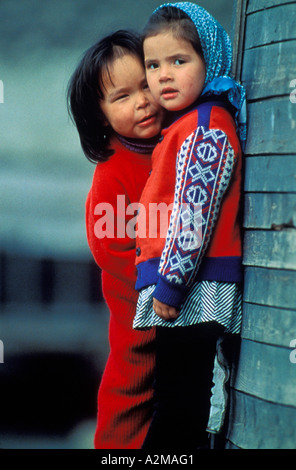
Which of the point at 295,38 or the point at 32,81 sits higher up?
the point at 32,81

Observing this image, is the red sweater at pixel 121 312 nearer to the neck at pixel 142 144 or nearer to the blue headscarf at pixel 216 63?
the neck at pixel 142 144

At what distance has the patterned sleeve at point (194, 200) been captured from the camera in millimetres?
1373

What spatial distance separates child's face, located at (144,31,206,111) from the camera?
1.46 m

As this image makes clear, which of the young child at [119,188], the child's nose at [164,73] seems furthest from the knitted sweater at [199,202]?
the young child at [119,188]

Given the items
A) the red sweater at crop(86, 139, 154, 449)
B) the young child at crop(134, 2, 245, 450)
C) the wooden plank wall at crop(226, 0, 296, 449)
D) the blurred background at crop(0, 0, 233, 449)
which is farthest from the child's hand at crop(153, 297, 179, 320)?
the blurred background at crop(0, 0, 233, 449)

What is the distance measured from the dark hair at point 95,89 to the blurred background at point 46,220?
1864 millimetres

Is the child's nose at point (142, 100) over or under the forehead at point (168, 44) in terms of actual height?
under

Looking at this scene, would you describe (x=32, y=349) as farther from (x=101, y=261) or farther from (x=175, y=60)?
(x=175, y=60)

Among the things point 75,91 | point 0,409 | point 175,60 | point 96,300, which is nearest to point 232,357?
point 175,60

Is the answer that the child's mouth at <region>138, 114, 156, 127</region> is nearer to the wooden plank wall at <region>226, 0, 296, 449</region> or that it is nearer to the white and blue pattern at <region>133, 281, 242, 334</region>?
the wooden plank wall at <region>226, 0, 296, 449</region>

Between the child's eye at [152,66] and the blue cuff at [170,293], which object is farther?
the child's eye at [152,66]

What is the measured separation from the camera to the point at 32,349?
13.3ft

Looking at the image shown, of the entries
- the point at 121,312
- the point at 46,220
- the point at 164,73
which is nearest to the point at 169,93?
the point at 164,73

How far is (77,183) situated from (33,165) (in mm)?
368
